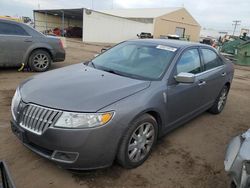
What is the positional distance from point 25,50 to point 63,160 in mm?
5908

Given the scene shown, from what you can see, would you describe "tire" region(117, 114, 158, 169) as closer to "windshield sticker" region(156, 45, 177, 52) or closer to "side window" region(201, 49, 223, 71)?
"windshield sticker" region(156, 45, 177, 52)

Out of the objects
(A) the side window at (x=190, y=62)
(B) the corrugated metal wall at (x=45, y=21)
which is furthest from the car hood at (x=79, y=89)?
(B) the corrugated metal wall at (x=45, y=21)

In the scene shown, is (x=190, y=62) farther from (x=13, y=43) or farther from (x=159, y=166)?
(x=13, y=43)

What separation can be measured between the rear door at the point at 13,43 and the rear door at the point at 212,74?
17.7 feet

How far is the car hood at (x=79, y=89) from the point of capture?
270cm

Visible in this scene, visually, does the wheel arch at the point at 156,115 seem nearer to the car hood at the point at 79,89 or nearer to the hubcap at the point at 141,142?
the hubcap at the point at 141,142

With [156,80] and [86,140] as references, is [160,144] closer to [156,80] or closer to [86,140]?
[156,80]

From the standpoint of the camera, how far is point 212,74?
4629 mm

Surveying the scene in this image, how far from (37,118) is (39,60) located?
5862mm

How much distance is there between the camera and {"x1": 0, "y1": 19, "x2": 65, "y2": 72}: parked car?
289 inches

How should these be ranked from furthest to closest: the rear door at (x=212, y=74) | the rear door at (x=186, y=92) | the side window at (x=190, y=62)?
the rear door at (x=212, y=74) → the side window at (x=190, y=62) → the rear door at (x=186, y=92)

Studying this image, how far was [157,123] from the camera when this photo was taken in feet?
11.2

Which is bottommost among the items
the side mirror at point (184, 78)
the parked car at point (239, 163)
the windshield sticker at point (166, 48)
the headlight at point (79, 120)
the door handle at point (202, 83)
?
the parked car at point (239, 163)

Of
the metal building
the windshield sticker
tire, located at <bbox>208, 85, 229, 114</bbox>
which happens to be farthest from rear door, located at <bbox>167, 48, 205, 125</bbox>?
the metal building
